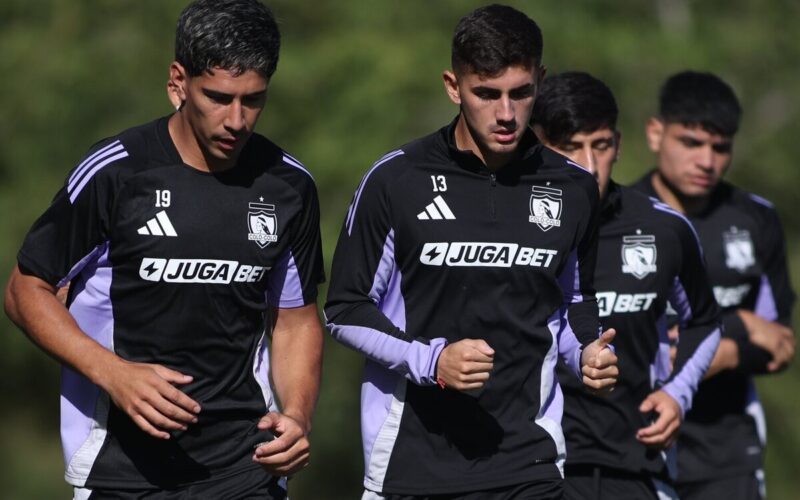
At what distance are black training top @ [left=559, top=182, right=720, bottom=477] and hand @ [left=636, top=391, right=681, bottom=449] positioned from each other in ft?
0.30

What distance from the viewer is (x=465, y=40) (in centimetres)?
562

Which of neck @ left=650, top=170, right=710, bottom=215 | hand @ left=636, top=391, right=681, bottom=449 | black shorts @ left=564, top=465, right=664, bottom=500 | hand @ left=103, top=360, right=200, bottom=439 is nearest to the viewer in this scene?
hand @ left=103, top=360, right=200, bottom=439

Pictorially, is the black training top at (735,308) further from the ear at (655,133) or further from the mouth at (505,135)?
the mouth at (505,135)

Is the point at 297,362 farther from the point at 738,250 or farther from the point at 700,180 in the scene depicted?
the point at 738,250

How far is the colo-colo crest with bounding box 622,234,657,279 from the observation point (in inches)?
260

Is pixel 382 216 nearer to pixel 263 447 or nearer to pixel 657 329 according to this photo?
pixel 263 447

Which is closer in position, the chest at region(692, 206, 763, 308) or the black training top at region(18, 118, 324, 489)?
the black training top at region(18, 118, 324, 489)

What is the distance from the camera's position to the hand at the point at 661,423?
20.7 ft

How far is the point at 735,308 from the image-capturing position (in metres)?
7.79

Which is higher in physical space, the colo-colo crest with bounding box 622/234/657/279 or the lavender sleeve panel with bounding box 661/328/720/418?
the colo-colo crest with bounding box 622/234/657/279

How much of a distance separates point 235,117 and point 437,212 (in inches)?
33.1

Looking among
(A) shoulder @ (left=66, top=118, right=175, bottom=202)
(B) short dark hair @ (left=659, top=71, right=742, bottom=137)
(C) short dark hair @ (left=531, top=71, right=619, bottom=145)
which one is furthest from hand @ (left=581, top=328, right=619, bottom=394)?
(B) short dark hair @ (left=659, top=71, right=742, bottom=137)

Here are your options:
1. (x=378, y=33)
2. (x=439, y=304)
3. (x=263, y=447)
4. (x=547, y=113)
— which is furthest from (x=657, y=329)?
(x=378, y=33)

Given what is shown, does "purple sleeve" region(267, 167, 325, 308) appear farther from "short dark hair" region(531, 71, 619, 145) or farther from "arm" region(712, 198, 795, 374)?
"arm" region(712, 198, 795, 374)
